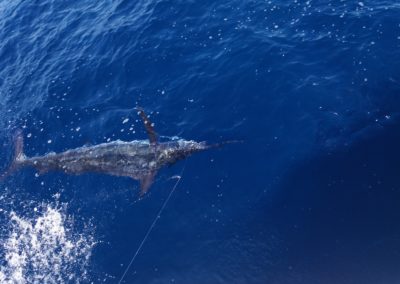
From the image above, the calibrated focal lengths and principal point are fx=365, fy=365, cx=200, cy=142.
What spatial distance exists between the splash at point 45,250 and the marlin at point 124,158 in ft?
9.73

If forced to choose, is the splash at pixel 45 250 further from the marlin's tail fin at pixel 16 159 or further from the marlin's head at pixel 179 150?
the marlin's head at pixel 179 150

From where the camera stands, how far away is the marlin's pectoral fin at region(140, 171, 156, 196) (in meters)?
20.7

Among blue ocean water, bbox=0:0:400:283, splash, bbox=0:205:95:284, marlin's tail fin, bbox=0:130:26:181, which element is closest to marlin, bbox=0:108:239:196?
marlin's tail fin, bbox=0:130:26:181

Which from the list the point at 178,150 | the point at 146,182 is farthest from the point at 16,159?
the point at 178,150

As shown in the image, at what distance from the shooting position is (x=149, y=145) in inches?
873

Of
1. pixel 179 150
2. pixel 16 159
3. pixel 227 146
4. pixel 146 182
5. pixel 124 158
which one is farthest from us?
pixel 16 159

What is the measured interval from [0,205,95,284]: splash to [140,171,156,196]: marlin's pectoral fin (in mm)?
3737

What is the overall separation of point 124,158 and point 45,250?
21.7 feet

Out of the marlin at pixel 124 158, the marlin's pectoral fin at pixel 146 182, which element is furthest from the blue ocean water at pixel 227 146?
the marlin at pixel 124 158

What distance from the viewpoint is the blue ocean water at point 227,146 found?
1784cm

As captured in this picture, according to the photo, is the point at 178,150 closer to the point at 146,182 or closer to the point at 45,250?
the point at 146,182

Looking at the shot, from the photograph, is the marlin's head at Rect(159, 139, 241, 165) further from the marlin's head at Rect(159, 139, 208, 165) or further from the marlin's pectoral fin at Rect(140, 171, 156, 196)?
the marlin's pectoral fin at Rect(140, 171, 156, 196)

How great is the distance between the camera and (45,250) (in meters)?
19.8

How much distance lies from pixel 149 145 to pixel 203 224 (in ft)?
19.8
